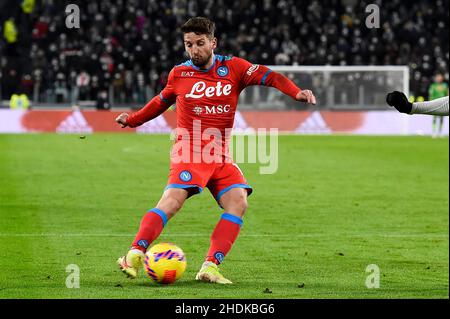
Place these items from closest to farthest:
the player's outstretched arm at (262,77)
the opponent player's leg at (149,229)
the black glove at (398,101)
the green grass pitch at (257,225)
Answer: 1. the black glove at (398,101)
2. the opponent player's leg at (149,229)
3. the green grass pitch at (257,225)
4. the player's outstretched arm at (262,77)

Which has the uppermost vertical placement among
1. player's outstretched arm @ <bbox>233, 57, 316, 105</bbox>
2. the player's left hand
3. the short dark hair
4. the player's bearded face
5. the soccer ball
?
the short dark hair

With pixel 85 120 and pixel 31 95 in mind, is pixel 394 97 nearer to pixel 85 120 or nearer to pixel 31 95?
pixel 85 120

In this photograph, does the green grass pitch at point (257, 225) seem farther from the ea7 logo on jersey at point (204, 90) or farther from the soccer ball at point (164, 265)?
the ea7 logo on jersey at point (204, 90)

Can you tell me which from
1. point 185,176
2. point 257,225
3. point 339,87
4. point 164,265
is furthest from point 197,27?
point 339,87

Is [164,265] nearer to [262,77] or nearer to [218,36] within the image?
[262,77]

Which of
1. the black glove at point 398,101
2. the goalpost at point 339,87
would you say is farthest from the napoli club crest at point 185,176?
the goalpost at point 339,87

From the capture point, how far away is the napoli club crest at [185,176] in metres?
7.88

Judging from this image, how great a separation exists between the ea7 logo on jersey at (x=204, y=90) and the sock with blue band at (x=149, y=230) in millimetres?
909

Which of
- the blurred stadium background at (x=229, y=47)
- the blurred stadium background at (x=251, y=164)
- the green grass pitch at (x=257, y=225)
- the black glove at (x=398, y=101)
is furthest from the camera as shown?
the blurred stadium background at (x=229, y=47)

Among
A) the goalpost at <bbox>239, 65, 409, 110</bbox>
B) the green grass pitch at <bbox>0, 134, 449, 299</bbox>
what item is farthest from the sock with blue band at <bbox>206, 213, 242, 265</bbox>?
the goalpost at <bbox>239, 65, 409, 110</bbox>

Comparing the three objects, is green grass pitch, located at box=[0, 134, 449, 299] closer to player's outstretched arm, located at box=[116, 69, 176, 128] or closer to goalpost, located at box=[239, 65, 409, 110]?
player's outstretched arm, located at box=[116, 69, 176, 128]

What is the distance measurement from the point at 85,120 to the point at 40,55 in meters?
3.71

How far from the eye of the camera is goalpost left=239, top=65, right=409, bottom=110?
33156 mm

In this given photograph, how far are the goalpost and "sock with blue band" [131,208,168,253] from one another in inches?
996
